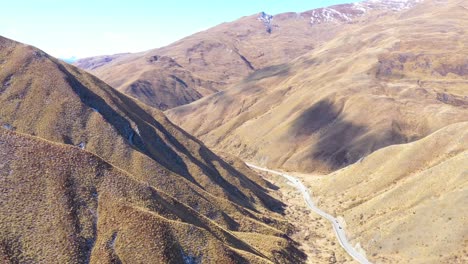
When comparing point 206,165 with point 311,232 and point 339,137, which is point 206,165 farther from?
point 339,137

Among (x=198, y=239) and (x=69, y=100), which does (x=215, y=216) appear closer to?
(x=198, y=239)

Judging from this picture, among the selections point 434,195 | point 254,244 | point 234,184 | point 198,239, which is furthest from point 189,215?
point 434,195

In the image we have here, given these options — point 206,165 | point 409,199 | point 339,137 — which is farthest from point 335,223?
point 339,137

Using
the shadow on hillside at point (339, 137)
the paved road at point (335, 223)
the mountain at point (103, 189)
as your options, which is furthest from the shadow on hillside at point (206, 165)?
the shadow on hillside at point (339, 137)

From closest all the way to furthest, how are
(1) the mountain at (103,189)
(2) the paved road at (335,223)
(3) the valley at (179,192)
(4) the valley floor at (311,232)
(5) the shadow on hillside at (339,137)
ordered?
(1) the mountain at (103,189) → (3) the valley at (179,192) → (2) the paved road at (335,223) → (4) the valley floor at (311,232) → (5) the shadow on hillside at (339,137)

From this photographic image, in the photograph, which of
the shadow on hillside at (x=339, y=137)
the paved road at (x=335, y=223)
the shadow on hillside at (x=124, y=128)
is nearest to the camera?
the paved road at (x=335, y=223)

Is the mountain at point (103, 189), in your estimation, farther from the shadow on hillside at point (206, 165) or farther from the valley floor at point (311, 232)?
the valley floor at point (311, 232)
